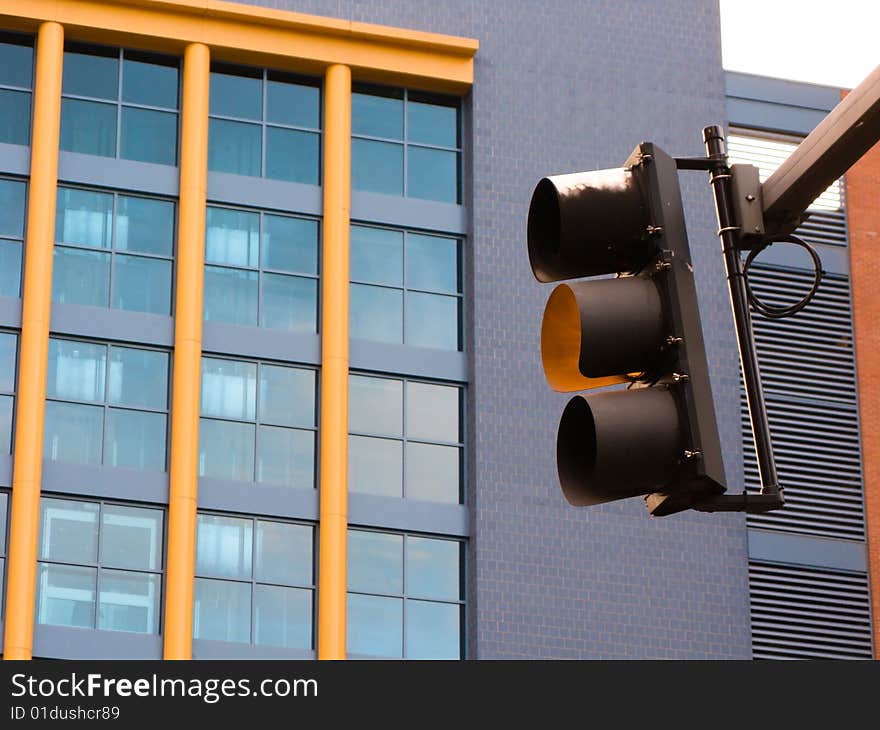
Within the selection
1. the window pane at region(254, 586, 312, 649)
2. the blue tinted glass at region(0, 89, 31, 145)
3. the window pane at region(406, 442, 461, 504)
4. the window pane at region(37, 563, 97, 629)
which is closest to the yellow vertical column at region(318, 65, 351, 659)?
the window pane at region(254, 586, 312, 649)

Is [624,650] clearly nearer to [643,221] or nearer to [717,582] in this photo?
[717,582]

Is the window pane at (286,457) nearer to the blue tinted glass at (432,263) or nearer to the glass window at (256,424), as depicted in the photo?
the glass window at (256,424)

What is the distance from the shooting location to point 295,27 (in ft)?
104

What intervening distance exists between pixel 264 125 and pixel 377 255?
9.94 ft

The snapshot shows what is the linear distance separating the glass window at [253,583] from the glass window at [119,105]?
6.61 metres

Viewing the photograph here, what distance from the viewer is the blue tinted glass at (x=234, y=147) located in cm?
3138

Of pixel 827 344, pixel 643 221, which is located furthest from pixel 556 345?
pixel 827 344

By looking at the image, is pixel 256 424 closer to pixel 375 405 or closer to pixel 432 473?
pixel 375 405

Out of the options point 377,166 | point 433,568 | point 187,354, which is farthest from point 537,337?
point 187,354

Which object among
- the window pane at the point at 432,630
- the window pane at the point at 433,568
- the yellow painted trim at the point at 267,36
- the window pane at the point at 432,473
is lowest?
the window pane at the point at 432,630

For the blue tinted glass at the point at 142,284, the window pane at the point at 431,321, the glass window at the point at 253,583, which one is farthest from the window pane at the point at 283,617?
the blue tinted glass at the point at 142,284

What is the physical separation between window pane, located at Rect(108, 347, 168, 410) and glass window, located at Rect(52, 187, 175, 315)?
32.0 inches

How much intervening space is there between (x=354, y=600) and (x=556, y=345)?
25600 millimetres

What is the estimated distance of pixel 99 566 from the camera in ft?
92.7
